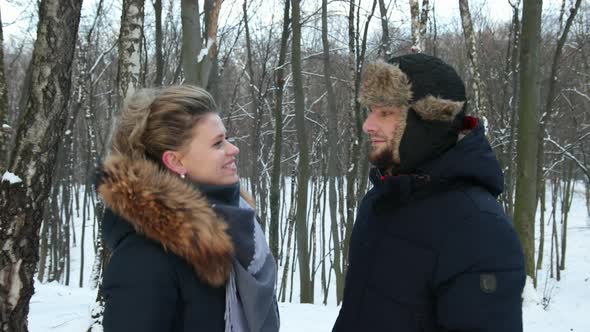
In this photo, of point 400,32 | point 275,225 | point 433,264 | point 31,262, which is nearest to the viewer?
point 433,264

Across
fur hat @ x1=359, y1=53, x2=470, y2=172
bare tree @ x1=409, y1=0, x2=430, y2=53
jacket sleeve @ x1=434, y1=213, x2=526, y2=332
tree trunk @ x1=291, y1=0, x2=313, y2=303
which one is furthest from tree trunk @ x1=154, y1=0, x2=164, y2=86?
jacket sleeve @ x1=434, y1=213, x2=526, y2=332

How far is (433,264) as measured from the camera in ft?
5.85

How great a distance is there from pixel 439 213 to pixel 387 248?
0.83 ft

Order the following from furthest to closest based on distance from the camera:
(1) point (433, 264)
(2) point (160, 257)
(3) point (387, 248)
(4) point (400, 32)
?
1. (4) point (400, 32)
2. (3) point (387, 248)
3. (1) point (433, 264)
4. (2) point (160, 257)

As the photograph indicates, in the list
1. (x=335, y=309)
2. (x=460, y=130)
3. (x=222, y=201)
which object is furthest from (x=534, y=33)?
(x=222, y=201)

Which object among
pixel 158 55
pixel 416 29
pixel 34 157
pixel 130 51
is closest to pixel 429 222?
pixel 34 157

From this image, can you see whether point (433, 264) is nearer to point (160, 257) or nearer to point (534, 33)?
point (160, 257)

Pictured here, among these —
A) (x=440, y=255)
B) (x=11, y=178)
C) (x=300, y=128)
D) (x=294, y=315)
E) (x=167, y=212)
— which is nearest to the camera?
(x=167, y=212)

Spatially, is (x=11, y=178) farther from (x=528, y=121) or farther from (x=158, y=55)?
(x=528, y=121)

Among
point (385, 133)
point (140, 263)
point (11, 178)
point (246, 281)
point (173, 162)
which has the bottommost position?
point (246, 281)

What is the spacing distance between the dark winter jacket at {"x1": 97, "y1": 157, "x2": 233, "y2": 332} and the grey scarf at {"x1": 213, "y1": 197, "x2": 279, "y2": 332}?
0.18ft

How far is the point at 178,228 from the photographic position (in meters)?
1.62

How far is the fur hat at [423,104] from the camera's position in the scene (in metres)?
1.88

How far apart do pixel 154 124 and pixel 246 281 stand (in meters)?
0.65
